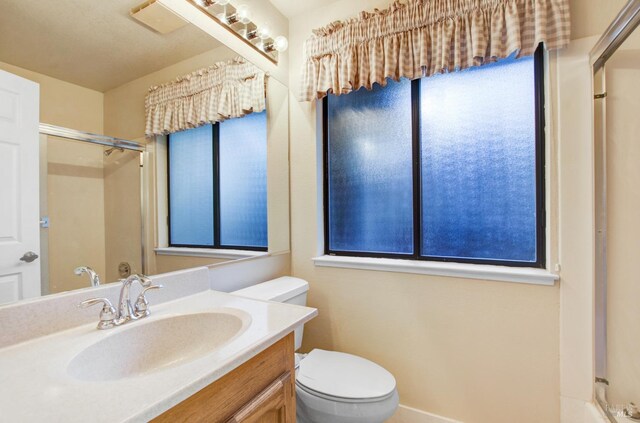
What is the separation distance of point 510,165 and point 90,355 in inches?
69.7

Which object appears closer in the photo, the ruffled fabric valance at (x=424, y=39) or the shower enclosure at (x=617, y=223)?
the shower enclosure at (x=617, y=223)

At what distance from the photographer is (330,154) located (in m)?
1.88

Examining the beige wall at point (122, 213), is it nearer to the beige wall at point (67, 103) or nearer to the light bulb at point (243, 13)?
the beige wall at point (67, 103)

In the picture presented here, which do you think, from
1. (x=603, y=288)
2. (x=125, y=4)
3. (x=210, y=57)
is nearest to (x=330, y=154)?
(x=210, y=57)

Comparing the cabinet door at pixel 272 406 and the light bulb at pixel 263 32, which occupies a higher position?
the light bulb at pixel 263 32

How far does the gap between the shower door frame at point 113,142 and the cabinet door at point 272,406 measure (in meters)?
0.66

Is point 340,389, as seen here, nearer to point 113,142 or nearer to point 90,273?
point 90,273

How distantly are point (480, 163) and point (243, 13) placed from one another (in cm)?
144

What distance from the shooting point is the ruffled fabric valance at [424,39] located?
1219mm

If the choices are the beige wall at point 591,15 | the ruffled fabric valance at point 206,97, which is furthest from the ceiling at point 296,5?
the beige wall at point 591,15

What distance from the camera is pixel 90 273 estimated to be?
953 millimetres

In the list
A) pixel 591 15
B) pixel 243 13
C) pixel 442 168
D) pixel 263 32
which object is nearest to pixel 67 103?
pixel 243 13

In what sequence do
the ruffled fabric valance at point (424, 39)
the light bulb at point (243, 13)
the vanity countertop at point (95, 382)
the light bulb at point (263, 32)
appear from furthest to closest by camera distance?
the light bulb at point (263, 32) < the light bulb at point (243, 13) < the ruffled fabric valance at point (424, 39) < the vanity countertop at point (95, 382)

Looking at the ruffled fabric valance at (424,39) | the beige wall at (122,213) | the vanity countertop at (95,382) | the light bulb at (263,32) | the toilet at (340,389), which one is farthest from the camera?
the light bulb at (263,32)
